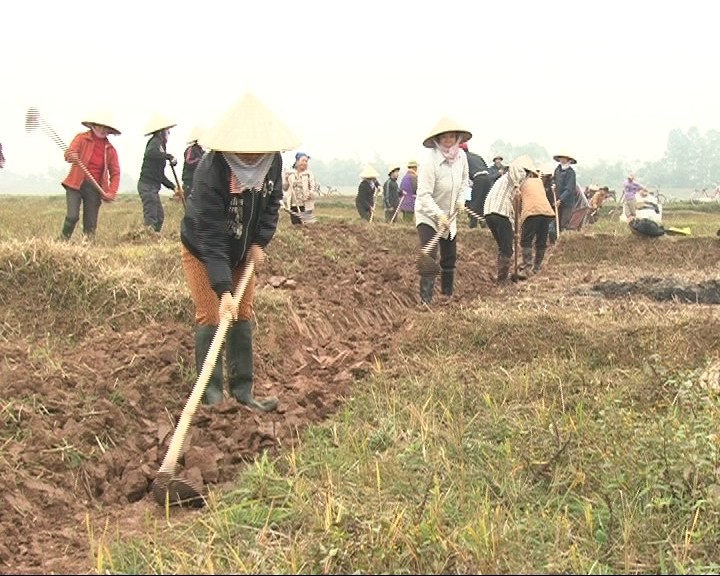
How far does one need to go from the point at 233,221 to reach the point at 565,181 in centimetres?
907

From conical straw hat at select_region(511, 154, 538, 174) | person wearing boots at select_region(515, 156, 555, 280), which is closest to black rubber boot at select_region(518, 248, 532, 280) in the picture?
person wearing boots at select_region(515, 156, 555, 280)

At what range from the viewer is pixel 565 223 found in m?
13.0

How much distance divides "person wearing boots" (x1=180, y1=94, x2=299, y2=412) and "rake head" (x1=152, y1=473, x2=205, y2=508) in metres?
0.92

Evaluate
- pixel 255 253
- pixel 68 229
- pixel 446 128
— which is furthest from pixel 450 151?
pixel 68 229

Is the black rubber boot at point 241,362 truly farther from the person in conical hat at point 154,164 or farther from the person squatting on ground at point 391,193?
the person squatting on ground at point 391,193

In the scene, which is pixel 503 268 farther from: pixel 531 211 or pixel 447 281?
pixel 447 281

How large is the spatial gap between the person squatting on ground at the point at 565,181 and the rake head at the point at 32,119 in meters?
7.73

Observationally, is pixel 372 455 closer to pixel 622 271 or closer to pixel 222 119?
pixel 222 119

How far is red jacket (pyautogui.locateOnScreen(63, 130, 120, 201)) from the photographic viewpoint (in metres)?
7.84

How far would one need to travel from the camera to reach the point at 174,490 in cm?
319

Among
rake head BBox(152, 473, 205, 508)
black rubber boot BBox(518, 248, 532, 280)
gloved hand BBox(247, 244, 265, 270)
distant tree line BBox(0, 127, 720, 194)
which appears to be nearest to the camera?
rake head BBox(152, 473, 205, 508)

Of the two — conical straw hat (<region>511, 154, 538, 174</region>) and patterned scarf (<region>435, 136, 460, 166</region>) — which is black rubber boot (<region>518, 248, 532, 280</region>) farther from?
patterned scarf (<region>435, 136, 460, 166</region>)

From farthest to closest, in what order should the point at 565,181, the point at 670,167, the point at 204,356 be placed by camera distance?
1. the point at 670,167
2. the point at 565,181
3. the point at 204,356

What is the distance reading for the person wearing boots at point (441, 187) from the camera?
675 centimetres
